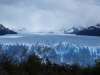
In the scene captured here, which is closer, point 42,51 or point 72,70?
point 72,70

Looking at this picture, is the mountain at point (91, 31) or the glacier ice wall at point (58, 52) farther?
the mountain at point (91, 31)

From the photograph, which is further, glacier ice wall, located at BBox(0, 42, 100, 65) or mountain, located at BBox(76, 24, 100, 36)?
mountain, located at BBox(76, 24, 100, 36)

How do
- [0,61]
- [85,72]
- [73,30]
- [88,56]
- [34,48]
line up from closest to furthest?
[85,72]
[0,61]
[88,56]
[34,48]
[73,30]

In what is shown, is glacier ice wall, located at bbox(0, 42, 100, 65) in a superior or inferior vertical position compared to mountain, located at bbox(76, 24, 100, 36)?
inferior

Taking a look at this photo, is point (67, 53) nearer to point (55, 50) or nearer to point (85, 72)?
point (55, 50)

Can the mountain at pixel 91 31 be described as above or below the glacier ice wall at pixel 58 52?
above

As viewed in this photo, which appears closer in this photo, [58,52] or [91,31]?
[58,52]

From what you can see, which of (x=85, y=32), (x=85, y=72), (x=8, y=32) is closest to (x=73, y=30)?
(x=85, y=32)

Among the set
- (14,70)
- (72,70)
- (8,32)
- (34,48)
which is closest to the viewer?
(14,70)
